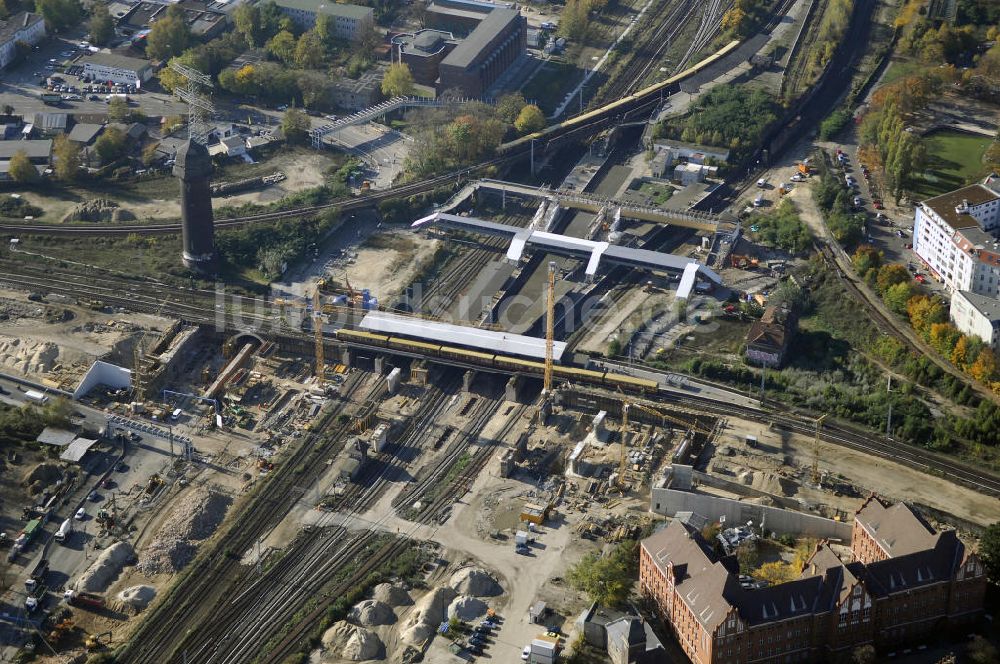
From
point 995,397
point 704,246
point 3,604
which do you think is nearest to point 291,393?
point 3,604

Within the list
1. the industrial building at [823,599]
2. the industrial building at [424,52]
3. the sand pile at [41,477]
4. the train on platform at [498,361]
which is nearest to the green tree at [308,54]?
the industrial building at [424,52]

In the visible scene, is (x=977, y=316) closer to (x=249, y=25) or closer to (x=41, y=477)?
(x=41, y=477)

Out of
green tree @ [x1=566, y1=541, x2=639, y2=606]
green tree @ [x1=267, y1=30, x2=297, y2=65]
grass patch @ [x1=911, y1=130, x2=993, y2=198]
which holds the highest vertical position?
grass patch @ [x1=911, y1=130, x2=993, y2=198]

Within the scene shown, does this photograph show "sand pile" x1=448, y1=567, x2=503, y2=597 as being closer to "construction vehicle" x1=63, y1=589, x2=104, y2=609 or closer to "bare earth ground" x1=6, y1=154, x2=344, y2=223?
"construction vehicle" x1=63, y1=589, x2=104, y2=609

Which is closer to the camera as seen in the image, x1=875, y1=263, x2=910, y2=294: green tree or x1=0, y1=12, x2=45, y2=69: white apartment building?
x1=875, y1=263, x2=910, y2=294: green tree

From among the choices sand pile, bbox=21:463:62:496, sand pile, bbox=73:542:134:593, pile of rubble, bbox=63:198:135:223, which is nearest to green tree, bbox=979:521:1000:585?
sand pile, bbox=73:542:134:593

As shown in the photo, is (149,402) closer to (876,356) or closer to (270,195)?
(270,195)

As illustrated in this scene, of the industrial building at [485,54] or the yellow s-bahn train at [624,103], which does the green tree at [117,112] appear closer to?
the industrial building at [485,54]
